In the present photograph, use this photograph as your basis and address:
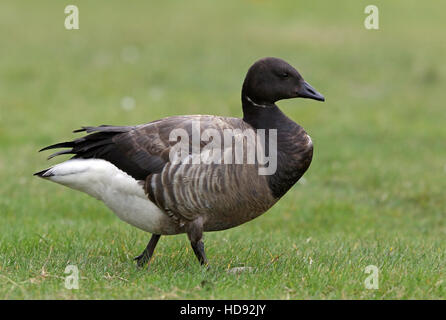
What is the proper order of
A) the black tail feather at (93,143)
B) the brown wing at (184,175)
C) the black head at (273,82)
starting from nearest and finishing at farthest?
the brown wing at (184,175), the black tail feather at (93,143), the black head at (273,82)

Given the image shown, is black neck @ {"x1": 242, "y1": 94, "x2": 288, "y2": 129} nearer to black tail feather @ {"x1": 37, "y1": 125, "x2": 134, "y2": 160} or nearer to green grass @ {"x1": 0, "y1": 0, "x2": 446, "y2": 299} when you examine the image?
black tail feather @ {"x1": 37, "y1": 125, "x2": 134, "y2": 160}

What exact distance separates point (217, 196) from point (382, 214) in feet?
15.1

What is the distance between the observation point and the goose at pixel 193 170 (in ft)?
18.2

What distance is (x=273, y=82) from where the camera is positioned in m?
6.08

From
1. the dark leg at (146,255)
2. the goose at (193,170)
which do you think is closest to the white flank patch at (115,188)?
the goose at (193,170)

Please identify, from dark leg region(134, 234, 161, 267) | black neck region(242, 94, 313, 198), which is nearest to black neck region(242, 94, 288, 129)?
black neck region(242, 94, 313, 198)

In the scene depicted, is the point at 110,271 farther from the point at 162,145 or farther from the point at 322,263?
the point at 322,263

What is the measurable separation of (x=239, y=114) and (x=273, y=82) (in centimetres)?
838

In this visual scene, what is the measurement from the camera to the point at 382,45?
2125cm

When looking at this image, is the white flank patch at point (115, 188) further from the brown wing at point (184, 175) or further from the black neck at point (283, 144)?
the black neck at point (283, 144)

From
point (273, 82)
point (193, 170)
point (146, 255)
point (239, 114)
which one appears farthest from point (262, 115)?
point (239, 114)

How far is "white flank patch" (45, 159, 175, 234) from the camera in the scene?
18.7ft

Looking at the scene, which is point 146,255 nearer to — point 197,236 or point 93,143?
point 197,236

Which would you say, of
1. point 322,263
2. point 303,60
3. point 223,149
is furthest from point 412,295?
point 303,60
